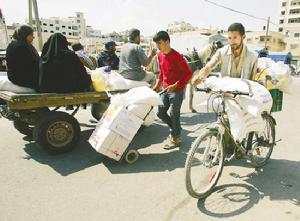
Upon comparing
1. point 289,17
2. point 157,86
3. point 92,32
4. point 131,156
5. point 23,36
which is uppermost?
point 289,17

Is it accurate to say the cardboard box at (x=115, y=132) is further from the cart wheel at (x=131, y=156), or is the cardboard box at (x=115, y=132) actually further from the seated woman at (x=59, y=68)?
the seated woman at (x=59, y=68)

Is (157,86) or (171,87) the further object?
(157,86)

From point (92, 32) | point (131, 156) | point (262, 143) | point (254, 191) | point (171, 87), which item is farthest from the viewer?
point (92, 32)

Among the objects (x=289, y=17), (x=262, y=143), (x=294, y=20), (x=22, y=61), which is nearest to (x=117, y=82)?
(x=22, y=61)

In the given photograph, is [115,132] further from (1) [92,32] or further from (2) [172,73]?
(1) [92,32]

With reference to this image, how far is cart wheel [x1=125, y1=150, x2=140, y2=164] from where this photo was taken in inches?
180

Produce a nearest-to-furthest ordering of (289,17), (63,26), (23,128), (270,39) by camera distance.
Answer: (23,128) < (270,39) < (289,17) < (63,26)

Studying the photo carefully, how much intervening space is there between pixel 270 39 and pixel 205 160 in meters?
83.8

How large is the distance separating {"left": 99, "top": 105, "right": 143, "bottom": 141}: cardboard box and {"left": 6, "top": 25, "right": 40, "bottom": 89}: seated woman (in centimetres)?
161

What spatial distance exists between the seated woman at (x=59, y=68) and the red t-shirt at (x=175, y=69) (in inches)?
57.8

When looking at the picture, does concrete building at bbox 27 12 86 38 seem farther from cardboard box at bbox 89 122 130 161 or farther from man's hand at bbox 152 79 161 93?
cardboard box at bbox 89 122 130 161

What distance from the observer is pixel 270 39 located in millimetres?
78375

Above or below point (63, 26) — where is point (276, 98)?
below

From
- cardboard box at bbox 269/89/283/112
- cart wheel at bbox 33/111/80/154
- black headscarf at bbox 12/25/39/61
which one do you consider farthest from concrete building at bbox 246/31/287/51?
cart wheel at bbox 33/111/80/154
